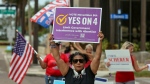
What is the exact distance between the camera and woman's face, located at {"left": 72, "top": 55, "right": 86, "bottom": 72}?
5.62 meters

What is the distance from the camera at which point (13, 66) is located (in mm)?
9516

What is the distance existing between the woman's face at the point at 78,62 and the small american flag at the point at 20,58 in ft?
12.8

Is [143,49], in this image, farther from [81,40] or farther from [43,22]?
[81,40]

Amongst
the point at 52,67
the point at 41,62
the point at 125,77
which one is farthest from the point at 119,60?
the point at 41,62

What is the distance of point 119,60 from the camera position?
30.2ft

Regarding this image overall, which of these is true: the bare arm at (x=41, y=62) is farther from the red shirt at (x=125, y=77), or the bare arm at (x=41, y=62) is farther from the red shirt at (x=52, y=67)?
the red shirt at (x=125, y=77)

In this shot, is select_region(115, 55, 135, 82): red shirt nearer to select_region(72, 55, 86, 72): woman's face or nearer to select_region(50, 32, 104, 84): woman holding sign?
select_region(50, 32, 104, 84): woman holding sign

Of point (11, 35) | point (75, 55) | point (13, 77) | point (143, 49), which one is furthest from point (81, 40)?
point (11, 35)

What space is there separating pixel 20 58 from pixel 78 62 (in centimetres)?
417

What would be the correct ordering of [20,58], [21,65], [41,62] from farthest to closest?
[20,58], [21,65], [41,62]

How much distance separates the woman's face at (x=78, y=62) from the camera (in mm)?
5621

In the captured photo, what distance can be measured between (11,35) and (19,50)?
43202mm

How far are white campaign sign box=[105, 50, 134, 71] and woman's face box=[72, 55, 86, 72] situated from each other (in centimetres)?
346

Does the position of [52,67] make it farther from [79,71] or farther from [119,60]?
[79,71]
